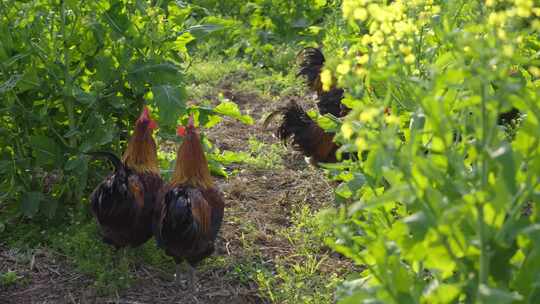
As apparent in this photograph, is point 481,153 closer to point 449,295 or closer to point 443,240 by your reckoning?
point 443,240

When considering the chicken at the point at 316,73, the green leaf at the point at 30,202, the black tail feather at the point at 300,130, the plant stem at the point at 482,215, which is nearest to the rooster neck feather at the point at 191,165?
the green leaf at the point at 30,202

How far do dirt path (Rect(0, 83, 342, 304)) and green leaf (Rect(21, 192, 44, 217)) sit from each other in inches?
10.1

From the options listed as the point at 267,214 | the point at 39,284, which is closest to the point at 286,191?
the point at 267,214

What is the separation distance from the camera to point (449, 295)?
2055mm

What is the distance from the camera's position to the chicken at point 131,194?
161 inches

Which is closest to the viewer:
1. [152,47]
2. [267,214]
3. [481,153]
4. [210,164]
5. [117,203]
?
[481,153]

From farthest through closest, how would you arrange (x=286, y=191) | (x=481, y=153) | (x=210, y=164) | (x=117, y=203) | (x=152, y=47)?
(x=286, y=191)
(x=210, y=164)
(x=152, y=47)
(x=117, y=203)
(x=481, y=153)

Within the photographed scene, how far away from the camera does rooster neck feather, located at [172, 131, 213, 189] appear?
163 inches

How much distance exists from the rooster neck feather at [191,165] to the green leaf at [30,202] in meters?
1.00

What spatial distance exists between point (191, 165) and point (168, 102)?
17.5 inches

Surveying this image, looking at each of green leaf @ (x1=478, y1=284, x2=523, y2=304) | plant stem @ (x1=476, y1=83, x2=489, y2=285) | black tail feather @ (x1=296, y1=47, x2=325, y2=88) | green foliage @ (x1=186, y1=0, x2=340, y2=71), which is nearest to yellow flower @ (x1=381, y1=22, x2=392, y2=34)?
plant stem @ (x1=476, y1=83, x2=489, y2=285)

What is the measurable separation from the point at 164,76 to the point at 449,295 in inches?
114

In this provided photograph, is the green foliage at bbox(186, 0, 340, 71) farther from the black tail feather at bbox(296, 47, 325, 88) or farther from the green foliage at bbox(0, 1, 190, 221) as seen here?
the green foliage at bbox(0, 1, 190, 221)

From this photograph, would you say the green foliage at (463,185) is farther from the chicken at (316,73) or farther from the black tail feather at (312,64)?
the black tail feather at (312,64)
